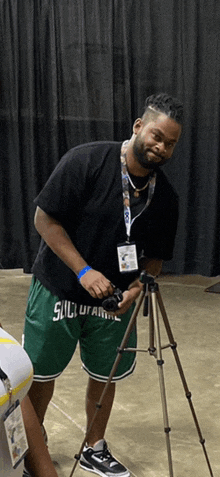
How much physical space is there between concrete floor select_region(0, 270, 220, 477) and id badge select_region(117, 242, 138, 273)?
88cm

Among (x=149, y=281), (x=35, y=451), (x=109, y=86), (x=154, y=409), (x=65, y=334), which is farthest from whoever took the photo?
(x=109, y=86)

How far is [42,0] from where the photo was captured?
4816 millimetres

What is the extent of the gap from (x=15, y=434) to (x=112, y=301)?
2.68 feet

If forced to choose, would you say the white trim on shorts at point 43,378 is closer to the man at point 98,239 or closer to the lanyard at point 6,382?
the man at point 98,239

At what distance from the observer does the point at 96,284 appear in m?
2.06

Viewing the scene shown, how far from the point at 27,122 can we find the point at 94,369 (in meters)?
3.02

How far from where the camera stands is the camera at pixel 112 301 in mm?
2047

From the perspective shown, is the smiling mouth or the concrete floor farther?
the concrete floor

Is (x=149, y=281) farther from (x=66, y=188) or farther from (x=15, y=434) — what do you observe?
(x=15, y=434)

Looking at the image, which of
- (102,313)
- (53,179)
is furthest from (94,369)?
(53,179)

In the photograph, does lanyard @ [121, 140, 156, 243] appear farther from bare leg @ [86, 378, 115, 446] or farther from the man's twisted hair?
bare leg @ [86, 378, 115, 446]

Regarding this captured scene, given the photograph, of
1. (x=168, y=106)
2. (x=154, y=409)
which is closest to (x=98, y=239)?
(x=168, y=106)

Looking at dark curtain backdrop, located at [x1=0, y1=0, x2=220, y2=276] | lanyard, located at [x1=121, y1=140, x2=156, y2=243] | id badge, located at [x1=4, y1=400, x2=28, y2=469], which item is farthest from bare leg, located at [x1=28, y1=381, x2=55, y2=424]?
dark curtain backdrop, located at [x1=0, y1=0, x2=220, y2=276]

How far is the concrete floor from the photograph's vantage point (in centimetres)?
259
